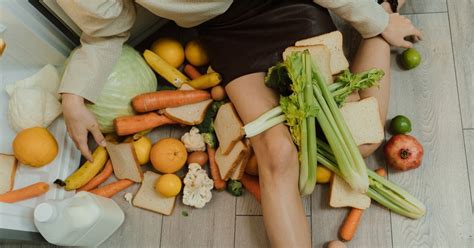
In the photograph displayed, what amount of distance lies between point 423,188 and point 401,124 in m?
0.16

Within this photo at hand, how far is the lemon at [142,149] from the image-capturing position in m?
1.23

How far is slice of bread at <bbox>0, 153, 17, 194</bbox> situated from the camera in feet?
3.74

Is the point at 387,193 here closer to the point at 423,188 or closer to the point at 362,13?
the point at 423,188

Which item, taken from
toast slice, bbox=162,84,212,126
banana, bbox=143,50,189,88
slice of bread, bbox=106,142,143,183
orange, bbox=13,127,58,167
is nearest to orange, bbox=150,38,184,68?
banana, bbox=143,50,189,88

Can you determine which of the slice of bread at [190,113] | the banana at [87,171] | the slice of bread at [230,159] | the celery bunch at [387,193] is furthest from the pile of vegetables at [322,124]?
the banana at [87,171]

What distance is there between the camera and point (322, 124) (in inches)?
41.8

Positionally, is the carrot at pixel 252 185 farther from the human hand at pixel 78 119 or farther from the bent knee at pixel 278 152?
the human hand at pixel 78 119

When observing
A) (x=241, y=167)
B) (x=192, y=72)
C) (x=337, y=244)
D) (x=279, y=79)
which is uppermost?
(x=279, y=79)

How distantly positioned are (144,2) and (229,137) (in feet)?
1.24

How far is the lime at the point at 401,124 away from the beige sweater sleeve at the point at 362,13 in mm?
215

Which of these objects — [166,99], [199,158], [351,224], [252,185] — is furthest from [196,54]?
[351,224]

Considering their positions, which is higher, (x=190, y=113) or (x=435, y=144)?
(x=190, y=113)

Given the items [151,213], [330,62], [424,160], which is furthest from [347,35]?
[151,213]

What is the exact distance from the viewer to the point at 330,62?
114cm
